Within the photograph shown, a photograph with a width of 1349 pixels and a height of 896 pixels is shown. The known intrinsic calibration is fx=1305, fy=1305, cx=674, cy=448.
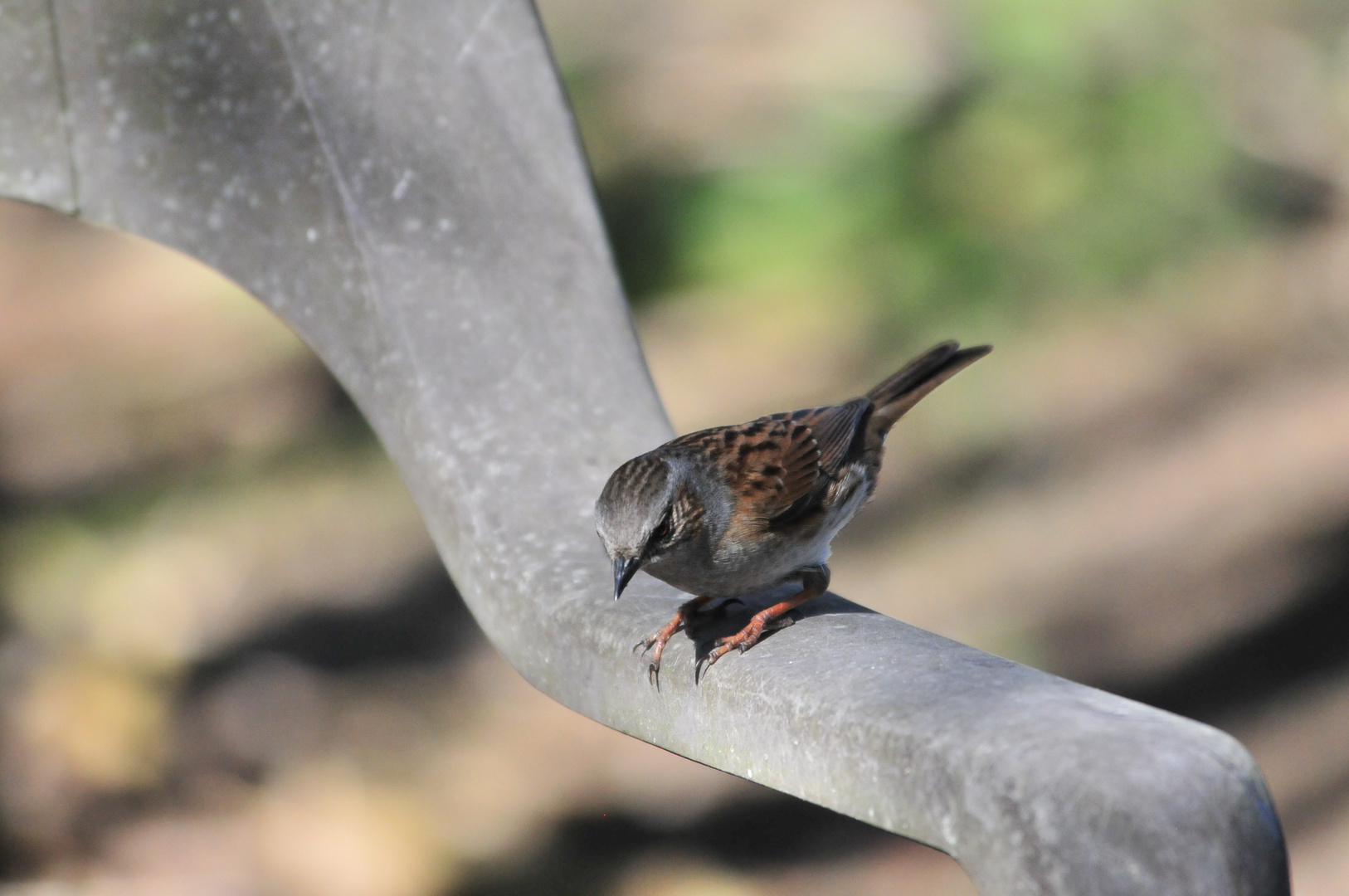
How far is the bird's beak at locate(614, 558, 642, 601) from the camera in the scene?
89.7 inches

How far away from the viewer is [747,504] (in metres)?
2.66

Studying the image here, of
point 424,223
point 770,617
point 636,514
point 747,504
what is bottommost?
point 770,617

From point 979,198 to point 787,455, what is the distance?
13.4 feet

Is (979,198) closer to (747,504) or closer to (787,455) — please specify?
(787,455)

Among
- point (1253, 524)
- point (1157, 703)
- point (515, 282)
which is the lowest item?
point (1157, 703)

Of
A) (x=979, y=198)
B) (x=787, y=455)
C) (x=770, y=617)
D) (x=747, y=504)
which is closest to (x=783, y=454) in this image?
(x=787, y=455)

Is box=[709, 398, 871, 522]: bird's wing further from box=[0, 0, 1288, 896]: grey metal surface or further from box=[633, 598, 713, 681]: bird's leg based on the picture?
box=[633, 598, 713, 681]: bird's leg

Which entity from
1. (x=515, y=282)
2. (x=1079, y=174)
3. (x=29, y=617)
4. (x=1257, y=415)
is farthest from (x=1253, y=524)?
(x=29, y=617)

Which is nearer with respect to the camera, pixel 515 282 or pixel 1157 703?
pixel 515 282

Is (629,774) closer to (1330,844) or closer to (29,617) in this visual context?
(29,617)

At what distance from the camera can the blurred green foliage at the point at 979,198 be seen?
649 cm

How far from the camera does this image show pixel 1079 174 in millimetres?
6633

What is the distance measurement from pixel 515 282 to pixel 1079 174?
183 inches

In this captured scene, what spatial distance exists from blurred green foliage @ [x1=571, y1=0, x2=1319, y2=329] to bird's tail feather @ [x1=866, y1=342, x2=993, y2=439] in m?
3.16
